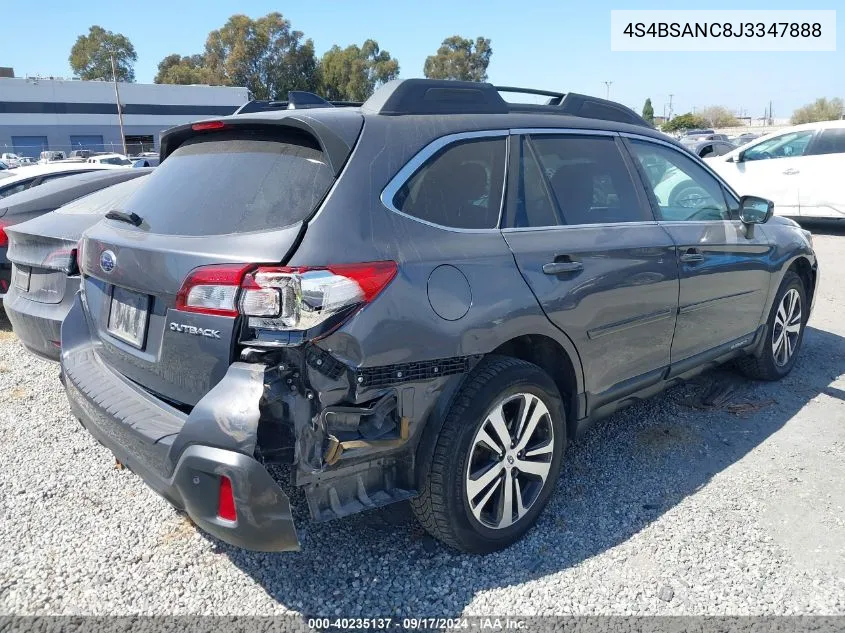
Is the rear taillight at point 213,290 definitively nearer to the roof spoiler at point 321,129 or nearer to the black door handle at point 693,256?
the roof spoiler at point 321,129

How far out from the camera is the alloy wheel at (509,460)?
272cm

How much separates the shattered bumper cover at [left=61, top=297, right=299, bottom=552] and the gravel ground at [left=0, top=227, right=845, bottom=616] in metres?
0.51

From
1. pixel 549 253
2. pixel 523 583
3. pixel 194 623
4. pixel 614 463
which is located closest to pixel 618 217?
pixel 549 253

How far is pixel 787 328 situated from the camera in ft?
16.0

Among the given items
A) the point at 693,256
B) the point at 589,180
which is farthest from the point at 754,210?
the point at 589,180

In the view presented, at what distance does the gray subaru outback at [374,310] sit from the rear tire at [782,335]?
5.07 ft

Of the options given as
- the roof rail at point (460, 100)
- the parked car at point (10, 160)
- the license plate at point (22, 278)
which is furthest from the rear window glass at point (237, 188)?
the parked car at point (10, 160)

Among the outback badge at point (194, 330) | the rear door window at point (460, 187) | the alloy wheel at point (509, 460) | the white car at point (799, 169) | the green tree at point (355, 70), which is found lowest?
the alloy wheel at point (509, 460)

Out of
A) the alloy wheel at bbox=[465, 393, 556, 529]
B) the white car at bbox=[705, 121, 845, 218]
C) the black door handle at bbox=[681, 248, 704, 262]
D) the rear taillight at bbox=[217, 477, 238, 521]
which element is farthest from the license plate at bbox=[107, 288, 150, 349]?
the white car at bbox=[705, 121, 845, 218]

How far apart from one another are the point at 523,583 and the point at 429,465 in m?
0.63

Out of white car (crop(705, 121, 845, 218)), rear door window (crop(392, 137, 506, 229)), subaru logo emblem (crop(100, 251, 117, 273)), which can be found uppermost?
white car (crop(705, 121, 845, 218))

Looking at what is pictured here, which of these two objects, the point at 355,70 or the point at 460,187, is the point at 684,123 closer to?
the point at 355,70

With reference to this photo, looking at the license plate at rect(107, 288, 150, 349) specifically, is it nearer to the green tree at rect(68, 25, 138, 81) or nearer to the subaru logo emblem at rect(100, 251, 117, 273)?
the subaru logo emblem at rect(100, 251, 117, 273)

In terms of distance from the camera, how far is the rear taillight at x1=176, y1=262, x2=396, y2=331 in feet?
7.22
